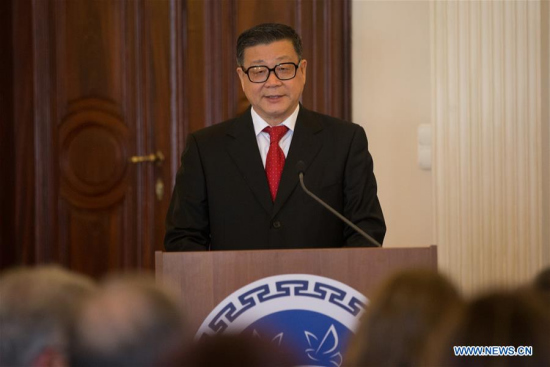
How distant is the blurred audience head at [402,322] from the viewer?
1415mm

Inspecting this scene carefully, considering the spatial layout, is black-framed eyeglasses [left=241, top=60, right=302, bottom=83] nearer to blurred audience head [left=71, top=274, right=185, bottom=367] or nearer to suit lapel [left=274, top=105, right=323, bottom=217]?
suit lapel [left=274, top=105, right=323, bottom=217]

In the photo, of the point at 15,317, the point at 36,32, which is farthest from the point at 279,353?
the point at 36,32

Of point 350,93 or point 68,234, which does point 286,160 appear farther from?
point 68,234

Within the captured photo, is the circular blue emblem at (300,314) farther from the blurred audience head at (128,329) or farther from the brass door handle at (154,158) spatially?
the brass door handle at (154,158)

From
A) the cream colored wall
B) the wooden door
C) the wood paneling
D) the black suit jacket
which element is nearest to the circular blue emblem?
the black suit jacket

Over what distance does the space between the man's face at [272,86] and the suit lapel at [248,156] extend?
89 millimetres

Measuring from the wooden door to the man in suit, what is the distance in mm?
1882

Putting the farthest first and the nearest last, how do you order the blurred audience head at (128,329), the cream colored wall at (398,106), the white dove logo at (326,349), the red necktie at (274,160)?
the cream colored wall at (398,106) → the red necktie at (274,160) → the white dove logo at (326,349) → the blurred audience head at (128,329)

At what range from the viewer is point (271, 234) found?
3.41 metres

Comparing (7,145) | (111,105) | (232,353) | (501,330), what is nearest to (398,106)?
(111,105)

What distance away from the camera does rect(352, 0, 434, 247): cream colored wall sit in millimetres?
5340

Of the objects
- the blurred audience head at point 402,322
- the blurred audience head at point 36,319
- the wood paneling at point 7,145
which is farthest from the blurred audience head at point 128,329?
the wood paneling at point 7,145

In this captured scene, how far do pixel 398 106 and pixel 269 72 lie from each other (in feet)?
6.42

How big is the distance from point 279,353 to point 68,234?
14.8 feet
